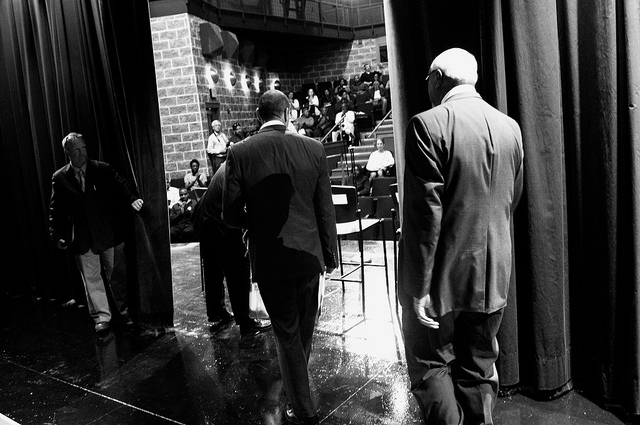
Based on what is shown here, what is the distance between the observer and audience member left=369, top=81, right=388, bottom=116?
1474cm

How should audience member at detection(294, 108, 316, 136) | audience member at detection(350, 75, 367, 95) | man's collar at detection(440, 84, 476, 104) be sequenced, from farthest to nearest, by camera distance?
1. audience member at detection(350, 75, 367, 95)
2. audience member at detection(294, 108, 316, 136)
3. man's collar at detection(440, 84, 476, 104)

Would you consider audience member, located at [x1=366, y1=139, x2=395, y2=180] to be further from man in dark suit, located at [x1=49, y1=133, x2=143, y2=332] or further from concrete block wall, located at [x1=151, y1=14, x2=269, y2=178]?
man in dark suit, located at [x1=49, y1=133, x2=143, y2=332]

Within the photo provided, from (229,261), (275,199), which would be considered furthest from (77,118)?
(275,199)

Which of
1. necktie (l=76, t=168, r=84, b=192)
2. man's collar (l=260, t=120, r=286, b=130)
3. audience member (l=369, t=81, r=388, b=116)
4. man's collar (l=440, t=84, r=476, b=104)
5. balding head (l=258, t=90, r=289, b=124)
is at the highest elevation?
audience member (l=369, t=81, r=388, b=116)

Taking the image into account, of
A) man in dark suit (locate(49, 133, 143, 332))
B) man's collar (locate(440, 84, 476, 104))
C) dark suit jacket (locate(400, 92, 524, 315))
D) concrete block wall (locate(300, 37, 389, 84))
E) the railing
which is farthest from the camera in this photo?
concrete block wall (locate(300, 37, 389, 84))

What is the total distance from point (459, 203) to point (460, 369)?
710 millimetres

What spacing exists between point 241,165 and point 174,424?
4.55 ft

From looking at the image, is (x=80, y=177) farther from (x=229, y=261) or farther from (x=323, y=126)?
(x=323, y=126)

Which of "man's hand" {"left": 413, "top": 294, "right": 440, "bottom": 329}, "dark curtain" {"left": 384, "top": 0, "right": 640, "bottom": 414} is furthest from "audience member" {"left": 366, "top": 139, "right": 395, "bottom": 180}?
"man's hand" {"left": 413, "top": 294, "right": 440, "bottom": 329}

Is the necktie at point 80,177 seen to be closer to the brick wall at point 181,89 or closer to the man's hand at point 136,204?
the man's hand at point 136,204

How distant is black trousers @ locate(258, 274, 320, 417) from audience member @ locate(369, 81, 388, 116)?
12.6m

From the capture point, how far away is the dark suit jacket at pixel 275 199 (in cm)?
245

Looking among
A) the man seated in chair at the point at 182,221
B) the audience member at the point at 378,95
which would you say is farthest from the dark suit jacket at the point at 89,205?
the audience member at the point at 378,95

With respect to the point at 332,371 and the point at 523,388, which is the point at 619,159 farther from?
the point at 332,371
